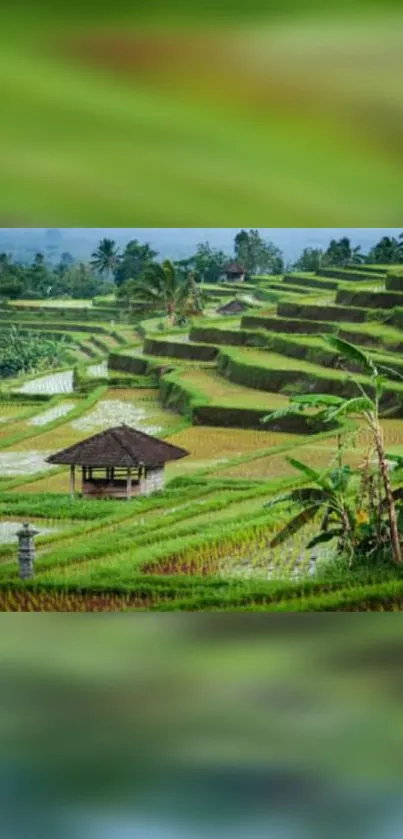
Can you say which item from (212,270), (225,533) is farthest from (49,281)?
(225,533)

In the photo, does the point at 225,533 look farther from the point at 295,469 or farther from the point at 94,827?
the point at 94,827

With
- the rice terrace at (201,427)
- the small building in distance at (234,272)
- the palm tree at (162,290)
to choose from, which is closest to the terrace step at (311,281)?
the rice terrace at (201,427)

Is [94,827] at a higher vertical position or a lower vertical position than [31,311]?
lower
